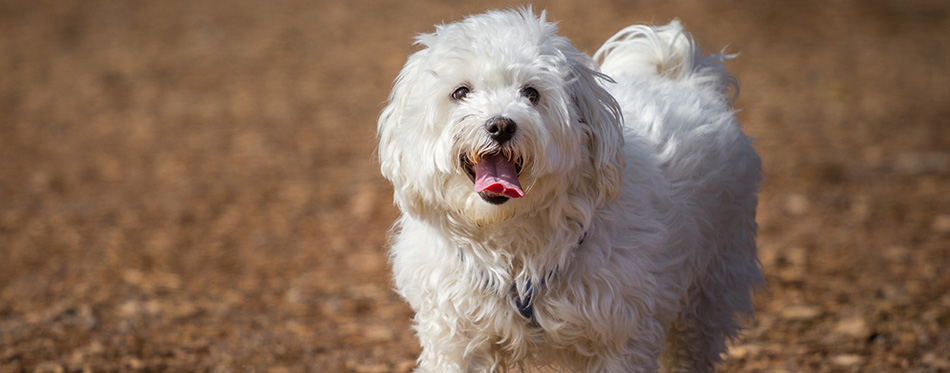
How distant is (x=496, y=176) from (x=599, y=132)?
41 cm

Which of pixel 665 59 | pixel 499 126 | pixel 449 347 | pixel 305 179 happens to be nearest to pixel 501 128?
pixel 499 126

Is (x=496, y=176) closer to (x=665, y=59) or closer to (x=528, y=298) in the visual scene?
(x=528, y=298)

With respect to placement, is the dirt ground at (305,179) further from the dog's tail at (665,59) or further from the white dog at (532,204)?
the dog's tail at (665,59)

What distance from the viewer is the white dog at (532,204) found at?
9.03ft

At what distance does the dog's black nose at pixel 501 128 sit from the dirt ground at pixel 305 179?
1399 millimetres

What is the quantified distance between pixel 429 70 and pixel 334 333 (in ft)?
9.44

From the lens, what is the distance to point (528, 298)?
117 inches

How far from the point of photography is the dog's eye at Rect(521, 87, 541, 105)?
2809mm

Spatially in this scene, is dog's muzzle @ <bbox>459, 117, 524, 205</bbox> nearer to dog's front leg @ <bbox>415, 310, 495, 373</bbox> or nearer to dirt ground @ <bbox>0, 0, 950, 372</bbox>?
dog's front leg @ <bbox>415, 310, 495, 373</bbox>

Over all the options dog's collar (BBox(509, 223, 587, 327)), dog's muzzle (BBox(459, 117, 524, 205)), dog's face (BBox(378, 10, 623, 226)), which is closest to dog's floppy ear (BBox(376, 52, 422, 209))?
dog's face (BBox(378, 10, 623, 226))

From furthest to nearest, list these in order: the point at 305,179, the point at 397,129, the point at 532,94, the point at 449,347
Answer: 1. the point at 305,179
2. the point at 449,347
3. the point at 397,129
4. the point at 532,94

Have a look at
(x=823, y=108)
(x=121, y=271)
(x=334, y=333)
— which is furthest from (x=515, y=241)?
(x=823, y=108)

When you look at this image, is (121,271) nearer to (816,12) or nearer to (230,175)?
(230,175)

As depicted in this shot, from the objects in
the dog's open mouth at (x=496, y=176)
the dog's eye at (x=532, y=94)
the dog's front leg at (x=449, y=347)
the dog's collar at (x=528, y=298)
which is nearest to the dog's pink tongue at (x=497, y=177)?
the dog's open mouth at (x=496, y=176)
